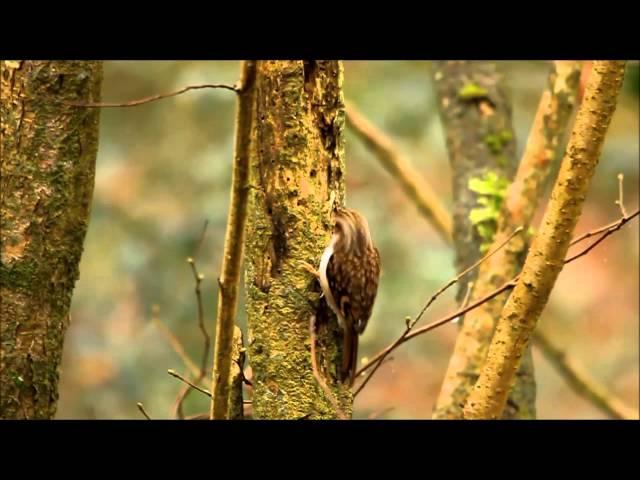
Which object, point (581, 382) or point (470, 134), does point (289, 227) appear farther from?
point (581, 382)

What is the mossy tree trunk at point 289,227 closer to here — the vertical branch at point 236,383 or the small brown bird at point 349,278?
the small brown bird at point 349,278

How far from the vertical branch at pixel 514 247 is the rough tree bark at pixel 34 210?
195 centimetres

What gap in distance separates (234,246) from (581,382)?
3776mm

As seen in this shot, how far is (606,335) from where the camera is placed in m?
8.84

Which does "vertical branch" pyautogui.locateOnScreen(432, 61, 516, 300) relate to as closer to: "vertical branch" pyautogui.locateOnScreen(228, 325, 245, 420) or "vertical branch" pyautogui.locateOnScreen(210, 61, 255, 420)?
"vertical branch" pyautogui.locateOnScreen(228, 325, 245, 420)

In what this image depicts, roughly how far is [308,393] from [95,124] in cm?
133

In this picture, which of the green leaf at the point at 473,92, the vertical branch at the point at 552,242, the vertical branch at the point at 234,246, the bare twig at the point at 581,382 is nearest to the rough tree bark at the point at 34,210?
the vertical branch at the point at 234,246

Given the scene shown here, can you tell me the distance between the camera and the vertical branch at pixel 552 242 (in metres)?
3.07

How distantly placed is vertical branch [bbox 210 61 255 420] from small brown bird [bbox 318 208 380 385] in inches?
10.5

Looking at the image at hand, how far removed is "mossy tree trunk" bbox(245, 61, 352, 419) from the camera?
2.89 metres

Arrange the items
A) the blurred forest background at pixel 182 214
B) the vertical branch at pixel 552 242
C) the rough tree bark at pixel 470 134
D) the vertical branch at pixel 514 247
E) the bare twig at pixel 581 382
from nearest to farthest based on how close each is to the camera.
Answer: the vertical branch at pixel 552 242 < the vertical branch at pixel 514 247 < the rough tree bark at pixel 470 134 < the bare twig at pixel 581 382 < the blurred forest background at pixel 182 214
